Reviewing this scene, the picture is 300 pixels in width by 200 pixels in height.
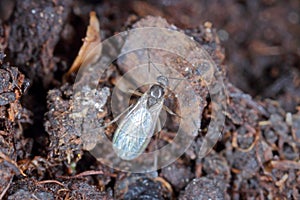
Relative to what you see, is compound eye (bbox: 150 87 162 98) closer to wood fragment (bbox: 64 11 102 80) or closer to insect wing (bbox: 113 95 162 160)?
insect wing (bbox: 113 95 162 160)

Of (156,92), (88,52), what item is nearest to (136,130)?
(156,92)

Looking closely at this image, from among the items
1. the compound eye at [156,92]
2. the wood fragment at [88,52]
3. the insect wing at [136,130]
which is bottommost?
the insect wing at [136,130]

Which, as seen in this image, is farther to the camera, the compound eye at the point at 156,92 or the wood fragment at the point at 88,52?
the wood fragment at the point at 88,52

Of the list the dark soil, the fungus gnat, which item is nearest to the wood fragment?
the dark soil

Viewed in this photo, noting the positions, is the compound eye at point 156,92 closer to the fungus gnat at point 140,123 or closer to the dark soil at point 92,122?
the fungus gnat at point 140,123

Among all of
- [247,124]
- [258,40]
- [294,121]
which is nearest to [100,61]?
[247,124]

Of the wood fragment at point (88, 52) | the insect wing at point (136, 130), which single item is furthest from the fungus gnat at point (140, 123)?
the wood fragment at point (88, 52)

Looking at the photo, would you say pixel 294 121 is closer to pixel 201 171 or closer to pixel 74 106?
pixel 201 171
